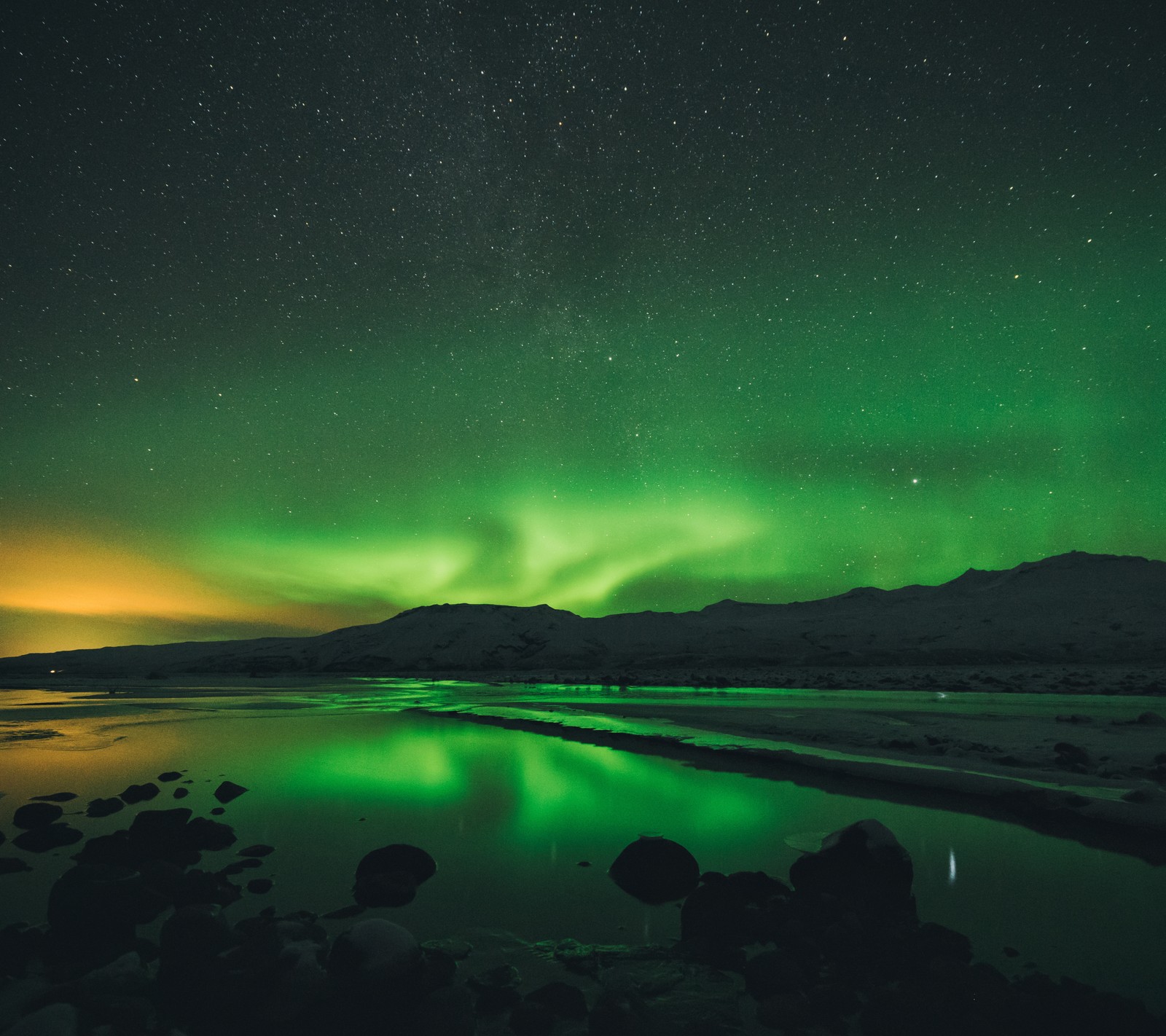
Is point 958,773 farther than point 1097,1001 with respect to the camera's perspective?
Yes

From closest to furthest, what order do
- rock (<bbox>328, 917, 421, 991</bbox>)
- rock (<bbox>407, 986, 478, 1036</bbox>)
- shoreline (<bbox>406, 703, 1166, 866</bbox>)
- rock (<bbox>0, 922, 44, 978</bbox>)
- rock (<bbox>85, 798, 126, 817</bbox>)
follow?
rock (<bbox>407, 986, 478, 1036</bbox>)
rock (<bbox>328, 917, 421, 991</bbox>)
rock (<bbox>0, 922, 44, 978</bbox>)
shoreline (<bbox>406, 703, 1166, 866</bbox>)
rock (<bbox>85, 798, 126, 817</bbox>)

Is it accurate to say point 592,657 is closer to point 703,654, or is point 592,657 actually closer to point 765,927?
point 703,654

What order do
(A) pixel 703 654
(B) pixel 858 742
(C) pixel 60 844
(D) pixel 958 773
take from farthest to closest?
(A) pixel 703 654, (B) pixel 858 742, (D) pixel 958 773, (C) pixel 60 844

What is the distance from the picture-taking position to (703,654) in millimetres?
104625

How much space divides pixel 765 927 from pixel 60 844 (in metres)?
6.33

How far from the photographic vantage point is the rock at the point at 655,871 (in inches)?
184

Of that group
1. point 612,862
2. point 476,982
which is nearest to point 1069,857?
point 612,862

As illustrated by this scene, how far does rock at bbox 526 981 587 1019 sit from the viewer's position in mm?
3033

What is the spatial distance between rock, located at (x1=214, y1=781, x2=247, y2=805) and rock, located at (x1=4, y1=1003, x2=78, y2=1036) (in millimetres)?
5210

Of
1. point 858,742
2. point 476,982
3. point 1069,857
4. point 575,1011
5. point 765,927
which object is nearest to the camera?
point 575,1011

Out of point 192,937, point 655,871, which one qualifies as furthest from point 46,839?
point 655,871

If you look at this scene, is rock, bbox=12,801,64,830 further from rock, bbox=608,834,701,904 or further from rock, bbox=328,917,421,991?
rock, bbox=608,834,701,904

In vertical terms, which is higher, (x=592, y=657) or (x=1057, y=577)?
(x=1057, y=577)

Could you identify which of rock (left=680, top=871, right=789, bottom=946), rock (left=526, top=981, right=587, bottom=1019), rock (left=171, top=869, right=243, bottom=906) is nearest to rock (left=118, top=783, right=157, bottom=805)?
rock (left=171, top=869, right=243, bottom=906)
